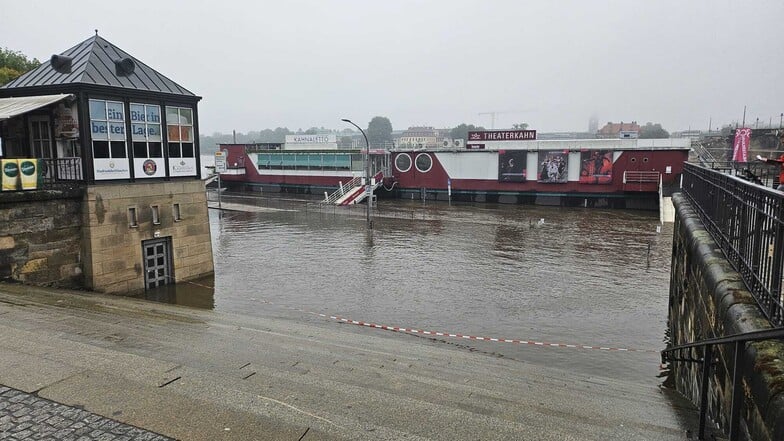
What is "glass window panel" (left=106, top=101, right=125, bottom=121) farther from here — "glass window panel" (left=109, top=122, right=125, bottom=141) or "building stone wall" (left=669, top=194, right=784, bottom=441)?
"building stone wall" (left=669, top=194, right=784, bottom=441)

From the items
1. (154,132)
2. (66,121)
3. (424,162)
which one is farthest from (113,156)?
(424,162)

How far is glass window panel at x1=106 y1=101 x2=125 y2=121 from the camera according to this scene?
53.8ft

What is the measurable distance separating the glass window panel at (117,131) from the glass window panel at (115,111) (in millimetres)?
187

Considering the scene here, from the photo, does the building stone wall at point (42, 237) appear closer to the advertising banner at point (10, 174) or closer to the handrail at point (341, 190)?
the advertising banner at point (10, 174)

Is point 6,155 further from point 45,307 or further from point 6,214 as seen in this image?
point 45,307

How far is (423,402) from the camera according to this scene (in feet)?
21.2

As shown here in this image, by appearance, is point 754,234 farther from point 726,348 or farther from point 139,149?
point 139,149

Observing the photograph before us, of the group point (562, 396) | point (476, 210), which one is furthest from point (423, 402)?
point (476, 210)

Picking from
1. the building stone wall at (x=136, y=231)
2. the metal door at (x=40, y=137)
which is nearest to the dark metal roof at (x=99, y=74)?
the metal door at (x=40, y=137)

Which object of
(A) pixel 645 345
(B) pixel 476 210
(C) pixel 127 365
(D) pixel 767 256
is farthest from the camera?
(B) pixel 476 210

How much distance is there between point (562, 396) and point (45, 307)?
1011 centimetres

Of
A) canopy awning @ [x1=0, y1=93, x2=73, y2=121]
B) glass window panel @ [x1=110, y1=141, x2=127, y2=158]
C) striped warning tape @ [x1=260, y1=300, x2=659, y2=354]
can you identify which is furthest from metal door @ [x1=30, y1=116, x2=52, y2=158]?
striped warning tape @ [x1=260, y1=300, x2=659, y2=354]

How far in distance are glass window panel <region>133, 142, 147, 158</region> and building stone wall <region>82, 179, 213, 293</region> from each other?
0.92m

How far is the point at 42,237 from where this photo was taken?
14930 mm
